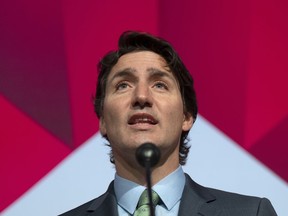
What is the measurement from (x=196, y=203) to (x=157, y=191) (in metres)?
0.10

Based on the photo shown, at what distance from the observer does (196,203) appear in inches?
57.6

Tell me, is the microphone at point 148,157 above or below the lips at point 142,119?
above

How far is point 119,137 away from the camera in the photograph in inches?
59.1

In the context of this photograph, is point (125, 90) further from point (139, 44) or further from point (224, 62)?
point (224, 62)

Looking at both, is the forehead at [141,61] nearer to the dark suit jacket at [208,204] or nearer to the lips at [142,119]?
the lips at [142,119]

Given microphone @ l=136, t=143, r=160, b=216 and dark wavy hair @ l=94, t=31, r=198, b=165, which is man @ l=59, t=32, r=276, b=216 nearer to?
dark wavy hair @ l=94, t=31, r=198, b=165

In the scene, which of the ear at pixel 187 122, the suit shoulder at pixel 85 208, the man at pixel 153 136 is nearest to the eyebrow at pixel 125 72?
the man at pixel 153 136

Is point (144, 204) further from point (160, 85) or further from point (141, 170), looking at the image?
point (160, 85)

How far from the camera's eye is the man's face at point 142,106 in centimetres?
147

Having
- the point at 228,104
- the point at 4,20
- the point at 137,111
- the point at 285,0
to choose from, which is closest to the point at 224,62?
the point at 228,104

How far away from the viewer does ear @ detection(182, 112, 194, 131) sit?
1.69m

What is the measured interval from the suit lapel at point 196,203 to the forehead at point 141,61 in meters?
0.35

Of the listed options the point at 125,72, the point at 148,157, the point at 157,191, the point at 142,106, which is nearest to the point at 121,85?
the point at 125,72

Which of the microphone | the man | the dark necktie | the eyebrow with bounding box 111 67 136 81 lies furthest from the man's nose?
the microphone
